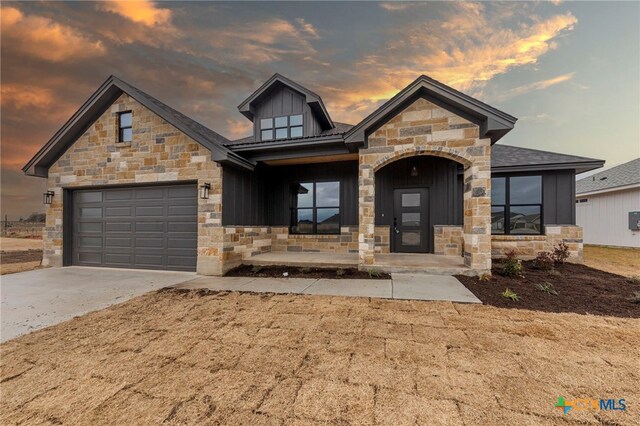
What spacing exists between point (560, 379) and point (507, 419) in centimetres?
98

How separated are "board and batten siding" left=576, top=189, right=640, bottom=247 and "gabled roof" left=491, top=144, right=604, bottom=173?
7781 millimetres

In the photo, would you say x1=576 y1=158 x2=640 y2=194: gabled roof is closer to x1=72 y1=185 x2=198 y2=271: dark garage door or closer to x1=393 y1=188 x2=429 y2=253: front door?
x1=393 y1=188 x2=429 y2=253: front door

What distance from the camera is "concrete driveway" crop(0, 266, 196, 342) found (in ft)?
12.8

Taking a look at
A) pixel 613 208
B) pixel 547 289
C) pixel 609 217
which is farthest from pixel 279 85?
pixel 609 217

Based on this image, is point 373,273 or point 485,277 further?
point 373,273

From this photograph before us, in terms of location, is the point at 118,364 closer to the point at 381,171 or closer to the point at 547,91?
the point at 381,171

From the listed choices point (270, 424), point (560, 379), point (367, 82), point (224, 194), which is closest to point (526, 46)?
point (367, 82)

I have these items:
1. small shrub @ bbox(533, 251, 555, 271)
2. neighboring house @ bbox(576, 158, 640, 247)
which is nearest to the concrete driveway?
small shrub @ bbox(533, 251, 555, 271)

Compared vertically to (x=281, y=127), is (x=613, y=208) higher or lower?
lower

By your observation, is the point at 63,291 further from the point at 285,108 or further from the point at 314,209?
the point at 285,108

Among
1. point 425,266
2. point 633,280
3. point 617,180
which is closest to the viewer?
point 633,280

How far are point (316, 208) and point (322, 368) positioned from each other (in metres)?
6.97

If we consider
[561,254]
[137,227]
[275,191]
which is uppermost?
[275,191]

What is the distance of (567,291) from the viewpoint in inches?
200
